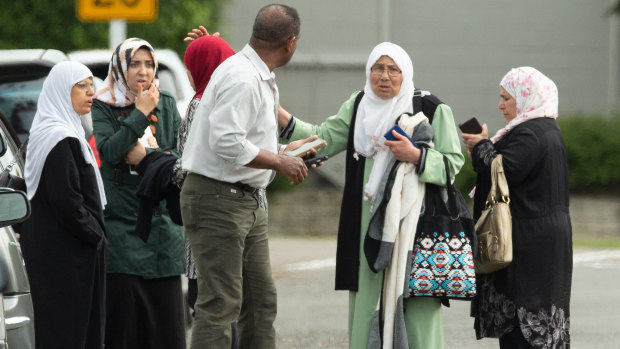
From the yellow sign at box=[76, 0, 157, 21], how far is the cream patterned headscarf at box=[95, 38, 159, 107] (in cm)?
371

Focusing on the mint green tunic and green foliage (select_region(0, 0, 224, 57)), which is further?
green foliage (select_region(0, 0, 224, 57))

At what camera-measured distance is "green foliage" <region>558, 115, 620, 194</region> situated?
55.0ft

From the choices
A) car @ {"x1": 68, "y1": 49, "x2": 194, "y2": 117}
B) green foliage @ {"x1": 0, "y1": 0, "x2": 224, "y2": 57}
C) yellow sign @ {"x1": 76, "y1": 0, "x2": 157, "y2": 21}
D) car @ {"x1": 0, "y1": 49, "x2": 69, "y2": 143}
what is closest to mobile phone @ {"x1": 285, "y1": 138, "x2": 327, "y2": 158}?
car @ {"x1": 0, "y1": 49, "x2": 69, "y2": 143}

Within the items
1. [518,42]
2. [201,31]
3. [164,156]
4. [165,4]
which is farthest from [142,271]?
[518,42]

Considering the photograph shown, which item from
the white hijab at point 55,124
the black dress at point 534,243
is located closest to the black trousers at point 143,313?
the white hijab at point 55,124

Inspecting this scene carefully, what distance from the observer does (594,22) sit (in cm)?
1900

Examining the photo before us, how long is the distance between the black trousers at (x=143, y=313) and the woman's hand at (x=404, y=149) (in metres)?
1.48

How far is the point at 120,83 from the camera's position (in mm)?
6312

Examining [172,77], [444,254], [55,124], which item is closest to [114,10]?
[172,77]

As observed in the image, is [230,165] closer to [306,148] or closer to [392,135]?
[306,148]

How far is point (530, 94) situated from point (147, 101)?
2.04 metres

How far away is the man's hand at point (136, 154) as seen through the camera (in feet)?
19.9

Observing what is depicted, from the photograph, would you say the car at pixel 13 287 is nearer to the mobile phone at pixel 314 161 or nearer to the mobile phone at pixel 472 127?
the mobile phone at pixel 314 161

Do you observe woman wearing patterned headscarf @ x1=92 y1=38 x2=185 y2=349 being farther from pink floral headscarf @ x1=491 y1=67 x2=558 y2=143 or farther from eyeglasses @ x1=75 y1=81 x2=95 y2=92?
pink floral headscarf @ x1=491 y1=67 x2=558 y2=143
